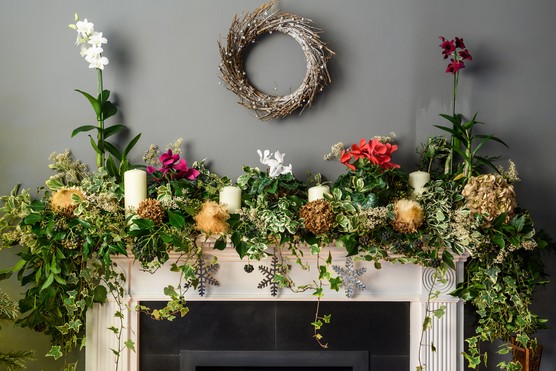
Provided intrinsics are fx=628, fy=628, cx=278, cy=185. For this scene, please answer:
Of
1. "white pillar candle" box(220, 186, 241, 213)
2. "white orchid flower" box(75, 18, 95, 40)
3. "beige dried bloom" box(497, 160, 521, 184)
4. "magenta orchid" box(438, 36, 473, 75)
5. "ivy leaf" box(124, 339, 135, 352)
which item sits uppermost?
"white orchid flower" box(75, 18, 95, 40)

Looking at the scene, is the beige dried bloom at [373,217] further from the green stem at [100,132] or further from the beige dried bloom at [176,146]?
the green stem at [100,132]

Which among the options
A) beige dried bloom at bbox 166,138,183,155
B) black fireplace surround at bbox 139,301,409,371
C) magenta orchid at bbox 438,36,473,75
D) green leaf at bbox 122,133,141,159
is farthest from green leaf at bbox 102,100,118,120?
magenta orchid at bbox 438,36,473,75

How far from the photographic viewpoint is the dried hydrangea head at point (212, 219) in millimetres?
2133

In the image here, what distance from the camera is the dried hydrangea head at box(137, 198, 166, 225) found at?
6.98ft

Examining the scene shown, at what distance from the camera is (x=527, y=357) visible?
7.50 ft

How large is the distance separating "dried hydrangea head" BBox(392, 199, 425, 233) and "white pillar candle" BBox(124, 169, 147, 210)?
0.89 m

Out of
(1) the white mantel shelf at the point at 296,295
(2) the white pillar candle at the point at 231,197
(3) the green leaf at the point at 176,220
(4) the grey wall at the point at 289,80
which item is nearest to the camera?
(3) the green leaf at the point at 176,220

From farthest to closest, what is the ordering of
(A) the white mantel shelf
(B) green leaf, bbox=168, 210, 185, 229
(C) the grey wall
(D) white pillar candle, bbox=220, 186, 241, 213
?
(C) the grey wall → (A) the white mantel shelf → (D) white pillar candle, bbox=220, 186, 241, 213 → (B) green leaf, bbox=168, 210, 185, 229

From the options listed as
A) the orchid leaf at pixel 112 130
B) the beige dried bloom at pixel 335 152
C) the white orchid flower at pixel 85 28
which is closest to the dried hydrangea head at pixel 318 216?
the beige dried bloom at pixel 335 152

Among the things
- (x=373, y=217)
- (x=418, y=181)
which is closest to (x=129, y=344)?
(x=373, y=217)

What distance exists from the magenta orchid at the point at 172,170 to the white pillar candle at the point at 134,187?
0.29 ft

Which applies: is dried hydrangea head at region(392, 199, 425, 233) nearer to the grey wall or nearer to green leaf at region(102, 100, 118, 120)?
the grey wall

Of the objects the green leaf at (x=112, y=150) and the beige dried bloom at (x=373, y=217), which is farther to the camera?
the green leaf at (x=112, y=150)

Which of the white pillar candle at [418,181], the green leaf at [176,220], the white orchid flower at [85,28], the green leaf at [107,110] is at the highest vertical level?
the white orchid flower at [85,28]
